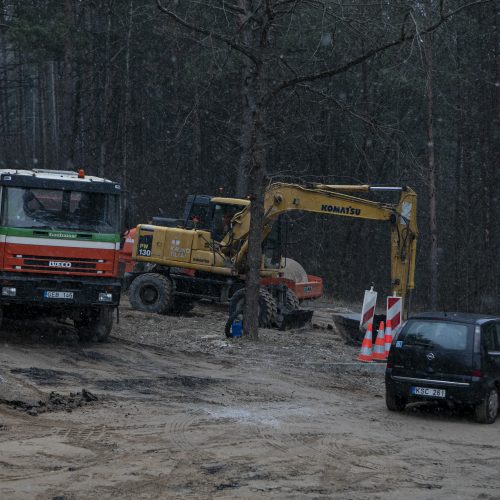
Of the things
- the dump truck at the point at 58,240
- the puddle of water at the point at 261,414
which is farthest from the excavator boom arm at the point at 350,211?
the puddle of water at the point at 261,414

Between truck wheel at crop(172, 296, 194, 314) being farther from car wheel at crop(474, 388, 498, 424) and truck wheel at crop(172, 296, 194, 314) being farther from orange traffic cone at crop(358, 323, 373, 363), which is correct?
car wheel at crop(474, 388, 498, 424)

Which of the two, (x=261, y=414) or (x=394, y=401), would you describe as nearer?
(x=261, y=414)

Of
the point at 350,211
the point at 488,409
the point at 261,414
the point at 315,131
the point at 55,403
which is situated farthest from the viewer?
the point at 315,131

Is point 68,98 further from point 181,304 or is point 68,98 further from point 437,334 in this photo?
point 437,334

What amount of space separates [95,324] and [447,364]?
7.83 meters

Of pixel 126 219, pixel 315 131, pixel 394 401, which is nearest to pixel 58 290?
pixel 126 219

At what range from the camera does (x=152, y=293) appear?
25109 millimetres

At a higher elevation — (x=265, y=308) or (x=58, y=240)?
(x=58, y=240)

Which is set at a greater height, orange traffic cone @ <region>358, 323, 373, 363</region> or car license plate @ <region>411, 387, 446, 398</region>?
orange traffic cone @ <region>358, 323, 373, 363</region>

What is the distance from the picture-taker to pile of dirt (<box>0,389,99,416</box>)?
11.8 meters

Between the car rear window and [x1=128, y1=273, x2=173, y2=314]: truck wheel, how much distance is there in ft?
38.5

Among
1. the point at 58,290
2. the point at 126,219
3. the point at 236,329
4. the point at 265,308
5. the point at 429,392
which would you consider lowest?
the point at 429,392

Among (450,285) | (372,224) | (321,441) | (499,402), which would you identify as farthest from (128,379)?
(372,224)

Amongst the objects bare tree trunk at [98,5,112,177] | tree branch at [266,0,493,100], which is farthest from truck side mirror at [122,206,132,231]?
bare tree trunk at [98,5,112,177]
